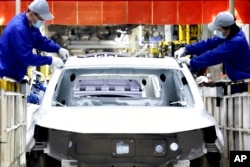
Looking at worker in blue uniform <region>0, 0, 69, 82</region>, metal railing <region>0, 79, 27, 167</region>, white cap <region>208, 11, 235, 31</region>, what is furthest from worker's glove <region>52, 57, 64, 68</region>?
white cap <region>208, 11, 235, 31</region>

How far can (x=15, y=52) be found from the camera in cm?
672

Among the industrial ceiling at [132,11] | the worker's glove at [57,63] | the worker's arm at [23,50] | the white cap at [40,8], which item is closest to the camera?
the worker's glove at [57,63]

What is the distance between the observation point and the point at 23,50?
662 cm

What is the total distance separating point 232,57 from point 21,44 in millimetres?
2639

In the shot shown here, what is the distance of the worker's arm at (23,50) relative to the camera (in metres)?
6.61

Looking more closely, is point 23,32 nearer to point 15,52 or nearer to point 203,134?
point 15,52

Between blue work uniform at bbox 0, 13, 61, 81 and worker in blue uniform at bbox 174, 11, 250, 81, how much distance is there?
1.89 metres

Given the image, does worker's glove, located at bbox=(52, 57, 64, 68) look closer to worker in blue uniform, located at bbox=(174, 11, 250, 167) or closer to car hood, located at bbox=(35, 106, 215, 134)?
car hood, located at bbox=(35, 106, 215, 134)

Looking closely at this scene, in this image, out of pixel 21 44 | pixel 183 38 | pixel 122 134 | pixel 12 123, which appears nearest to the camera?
pixel 122 134

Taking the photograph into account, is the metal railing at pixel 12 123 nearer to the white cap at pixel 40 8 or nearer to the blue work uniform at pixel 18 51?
the blue work uniform at pixel 18 51

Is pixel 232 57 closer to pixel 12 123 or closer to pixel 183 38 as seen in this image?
pixel 12 123

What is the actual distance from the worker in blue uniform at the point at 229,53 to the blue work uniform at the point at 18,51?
1886mm

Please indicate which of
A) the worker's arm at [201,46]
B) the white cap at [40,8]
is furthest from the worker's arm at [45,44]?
the worker's arm at [201,46]

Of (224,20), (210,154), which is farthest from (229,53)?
(210,154)
